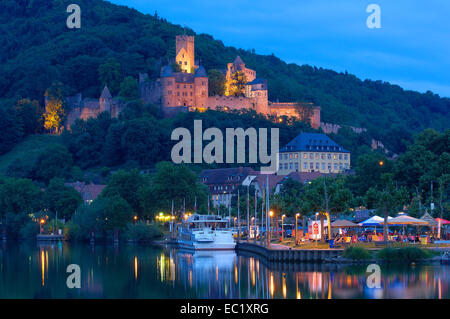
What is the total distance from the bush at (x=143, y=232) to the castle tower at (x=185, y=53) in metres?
82.3

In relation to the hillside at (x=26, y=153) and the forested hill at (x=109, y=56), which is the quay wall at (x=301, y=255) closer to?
the hillside at (x=26, y=153)

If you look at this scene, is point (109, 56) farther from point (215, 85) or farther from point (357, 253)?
point (357, 253)

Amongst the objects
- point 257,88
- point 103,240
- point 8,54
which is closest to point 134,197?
point 103,240

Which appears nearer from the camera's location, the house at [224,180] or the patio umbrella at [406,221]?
the patio umbrella at [406,221]

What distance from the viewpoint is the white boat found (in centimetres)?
6694

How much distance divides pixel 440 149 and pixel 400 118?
12318 cm

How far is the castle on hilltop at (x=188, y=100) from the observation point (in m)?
149

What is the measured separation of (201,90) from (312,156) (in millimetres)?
27070

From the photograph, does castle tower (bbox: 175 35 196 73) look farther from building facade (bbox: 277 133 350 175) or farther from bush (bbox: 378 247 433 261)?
bush (bbox: 378 247 433 261)

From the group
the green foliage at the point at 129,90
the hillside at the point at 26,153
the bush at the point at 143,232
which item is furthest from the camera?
the green foliage at the point at 129,90

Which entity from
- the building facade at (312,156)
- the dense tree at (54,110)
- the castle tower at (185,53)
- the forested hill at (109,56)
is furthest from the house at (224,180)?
the forested hill at (109,56)

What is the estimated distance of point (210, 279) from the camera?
148ft

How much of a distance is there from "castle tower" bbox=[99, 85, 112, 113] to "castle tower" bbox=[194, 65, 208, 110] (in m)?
15.5

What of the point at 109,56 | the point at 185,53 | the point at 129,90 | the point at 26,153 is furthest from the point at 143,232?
the point at 109,56
